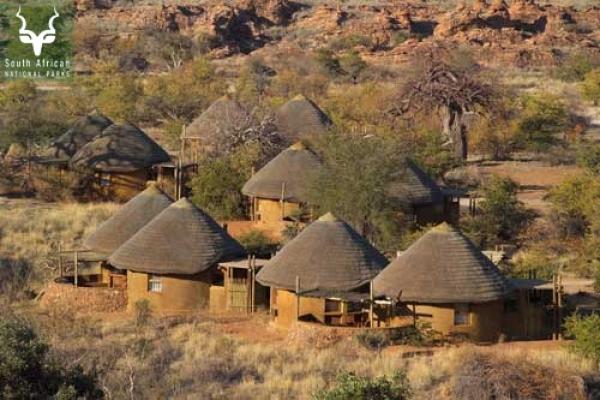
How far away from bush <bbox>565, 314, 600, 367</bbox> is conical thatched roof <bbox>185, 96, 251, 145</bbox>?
21252mm

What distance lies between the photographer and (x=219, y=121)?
149 ft

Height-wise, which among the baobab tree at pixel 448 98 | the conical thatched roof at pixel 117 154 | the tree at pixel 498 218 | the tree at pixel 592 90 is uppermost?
the tree at pixel 592 90

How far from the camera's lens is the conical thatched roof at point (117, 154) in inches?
1657

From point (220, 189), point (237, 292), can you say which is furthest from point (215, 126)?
point (237, 292)

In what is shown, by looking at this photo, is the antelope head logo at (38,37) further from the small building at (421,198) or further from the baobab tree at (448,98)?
the small building at (421,198)

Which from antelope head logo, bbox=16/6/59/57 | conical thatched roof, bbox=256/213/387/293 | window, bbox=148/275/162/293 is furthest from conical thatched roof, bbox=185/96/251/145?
antelope head logo, bbox=16/6/59/57

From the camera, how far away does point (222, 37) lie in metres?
97.0

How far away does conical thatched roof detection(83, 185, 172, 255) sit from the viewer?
3134 cm

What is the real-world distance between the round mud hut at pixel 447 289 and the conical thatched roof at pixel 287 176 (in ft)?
33.1

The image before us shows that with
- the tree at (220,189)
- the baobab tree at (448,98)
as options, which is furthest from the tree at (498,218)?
the baobab tree at (448,98)

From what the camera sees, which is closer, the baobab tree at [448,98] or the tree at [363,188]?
the tree at [363,188]

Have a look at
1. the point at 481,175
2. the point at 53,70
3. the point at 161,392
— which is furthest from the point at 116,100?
the point at 161,392

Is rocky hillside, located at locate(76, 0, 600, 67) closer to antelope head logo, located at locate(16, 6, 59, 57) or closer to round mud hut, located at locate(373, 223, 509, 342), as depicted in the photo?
antelope head logo, located at locate(16, 6, 59, 57)

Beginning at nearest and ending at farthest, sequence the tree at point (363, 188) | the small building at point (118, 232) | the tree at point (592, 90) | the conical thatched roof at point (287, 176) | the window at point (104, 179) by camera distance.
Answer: the small building at point (118, 232) < the tree at point (363, 188) < the conical thatched roof at point (287, 176) < the window at point (104, 179) < the tree at point (592, 90)
